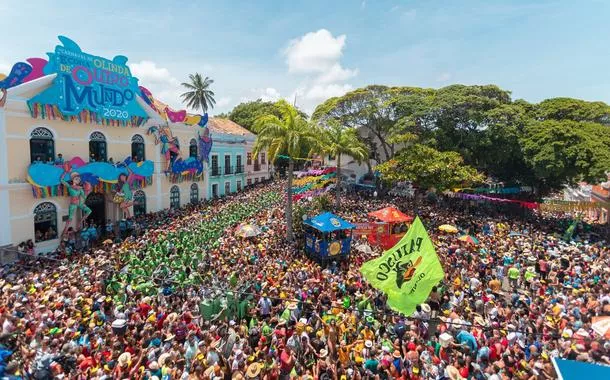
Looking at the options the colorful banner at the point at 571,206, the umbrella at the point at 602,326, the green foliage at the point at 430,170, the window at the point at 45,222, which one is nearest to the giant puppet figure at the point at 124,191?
the window at the point at 45,222

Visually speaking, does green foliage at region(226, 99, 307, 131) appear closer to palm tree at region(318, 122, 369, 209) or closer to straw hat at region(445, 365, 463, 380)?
palm tree at region(318, 122, 369, 209)

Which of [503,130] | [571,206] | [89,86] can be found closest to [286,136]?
[89,86]

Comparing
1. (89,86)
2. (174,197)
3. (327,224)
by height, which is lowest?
(327,224)

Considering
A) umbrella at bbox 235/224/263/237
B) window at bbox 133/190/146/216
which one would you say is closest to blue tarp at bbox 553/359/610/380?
umbrella at bbox 235/224/263/237

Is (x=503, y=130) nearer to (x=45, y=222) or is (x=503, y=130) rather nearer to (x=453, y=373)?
(x=453, y=373)

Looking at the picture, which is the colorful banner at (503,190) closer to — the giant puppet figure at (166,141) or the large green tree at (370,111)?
the large green tree at (370,111)

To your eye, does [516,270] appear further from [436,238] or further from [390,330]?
[390,330]
